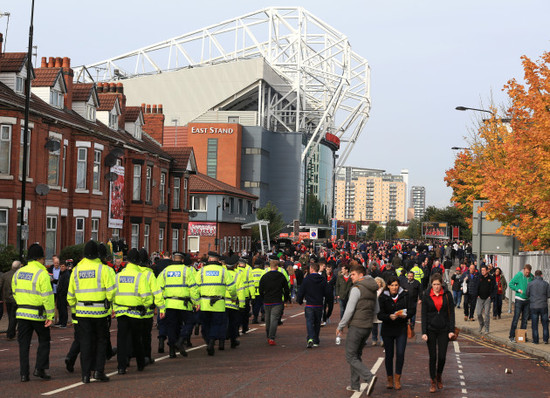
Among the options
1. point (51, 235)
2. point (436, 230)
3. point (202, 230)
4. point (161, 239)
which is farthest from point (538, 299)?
point (436, 230)

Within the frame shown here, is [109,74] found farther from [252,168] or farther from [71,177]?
[71,177]

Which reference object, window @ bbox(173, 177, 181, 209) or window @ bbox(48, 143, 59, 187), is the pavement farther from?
window @ bbox(173, 177, 181, 209)


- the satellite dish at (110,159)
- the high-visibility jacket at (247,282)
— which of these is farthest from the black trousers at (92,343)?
the satellite dish at (110,159)

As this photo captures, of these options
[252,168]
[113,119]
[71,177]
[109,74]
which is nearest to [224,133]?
[252,168]

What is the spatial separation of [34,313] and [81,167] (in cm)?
2446

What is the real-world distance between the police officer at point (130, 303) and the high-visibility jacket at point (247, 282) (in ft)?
18.0

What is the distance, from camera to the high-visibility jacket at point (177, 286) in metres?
15.1

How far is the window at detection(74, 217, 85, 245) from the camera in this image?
35656 millimetres

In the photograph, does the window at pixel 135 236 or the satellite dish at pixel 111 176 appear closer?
the satellite dish at pixel 111 176

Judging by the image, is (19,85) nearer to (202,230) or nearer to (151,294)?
(151,294)

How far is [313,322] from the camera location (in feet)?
57.0

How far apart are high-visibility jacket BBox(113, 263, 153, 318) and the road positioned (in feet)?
3.32

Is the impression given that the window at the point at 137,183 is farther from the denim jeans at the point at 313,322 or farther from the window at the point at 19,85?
the denim jeans at the point at 313,322

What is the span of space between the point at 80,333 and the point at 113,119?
3142 cm
